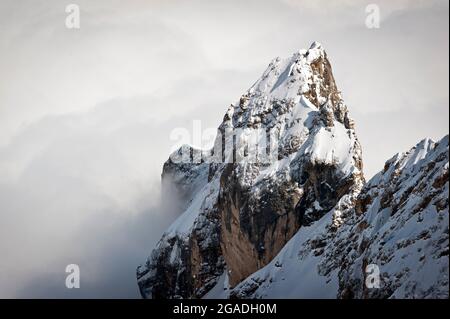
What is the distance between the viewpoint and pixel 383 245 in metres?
125

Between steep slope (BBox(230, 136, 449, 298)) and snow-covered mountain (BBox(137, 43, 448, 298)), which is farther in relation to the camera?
snow-covered mountain (BBox(137, 43, 448, 298))

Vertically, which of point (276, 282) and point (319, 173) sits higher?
point (319, 173)

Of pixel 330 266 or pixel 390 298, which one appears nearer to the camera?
pixel 390 298

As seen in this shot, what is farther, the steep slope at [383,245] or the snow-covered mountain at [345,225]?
the snow-covered mountain at [345,225]

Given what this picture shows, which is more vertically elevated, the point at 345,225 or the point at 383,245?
the point at 345,225

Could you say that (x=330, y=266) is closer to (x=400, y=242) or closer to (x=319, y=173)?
(x=319, y=173)

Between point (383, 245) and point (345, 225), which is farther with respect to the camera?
point (345, 225)

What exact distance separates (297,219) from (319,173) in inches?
369

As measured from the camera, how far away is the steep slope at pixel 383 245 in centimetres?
11331

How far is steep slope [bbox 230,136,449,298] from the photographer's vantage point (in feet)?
372

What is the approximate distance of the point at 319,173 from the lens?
646 ft
